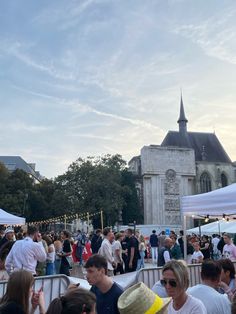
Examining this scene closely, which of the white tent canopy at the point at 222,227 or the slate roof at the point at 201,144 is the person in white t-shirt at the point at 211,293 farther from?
the slate roof at the point at 201,144

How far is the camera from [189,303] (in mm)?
2998

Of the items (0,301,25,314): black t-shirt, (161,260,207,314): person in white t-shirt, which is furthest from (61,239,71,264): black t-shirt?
(0,301,25,314): black t-shirt

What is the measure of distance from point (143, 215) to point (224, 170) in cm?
1738

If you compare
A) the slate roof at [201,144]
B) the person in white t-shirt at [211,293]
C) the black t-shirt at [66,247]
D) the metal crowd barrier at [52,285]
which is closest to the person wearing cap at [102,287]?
the person in white t-shirt at [211,293]

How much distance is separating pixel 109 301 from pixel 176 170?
5486cm

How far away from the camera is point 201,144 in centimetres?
6444

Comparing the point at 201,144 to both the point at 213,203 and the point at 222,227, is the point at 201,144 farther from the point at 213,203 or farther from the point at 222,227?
the point at 213,203

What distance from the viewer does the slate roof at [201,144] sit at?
62500mm

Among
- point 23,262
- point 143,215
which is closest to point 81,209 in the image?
point 143,215

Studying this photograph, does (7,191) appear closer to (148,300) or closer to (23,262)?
(23,262)

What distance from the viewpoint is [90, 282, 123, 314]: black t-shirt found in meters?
3.06

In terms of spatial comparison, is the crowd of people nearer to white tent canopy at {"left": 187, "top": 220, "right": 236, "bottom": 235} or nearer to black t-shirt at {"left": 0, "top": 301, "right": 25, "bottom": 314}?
black t-shirt at {"left": 0, "top": 301, "right": 25, "bottom": 314}

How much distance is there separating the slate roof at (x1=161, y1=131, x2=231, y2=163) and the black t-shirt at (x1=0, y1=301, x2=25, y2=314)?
6071cm

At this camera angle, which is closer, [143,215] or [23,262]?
[23,262]
